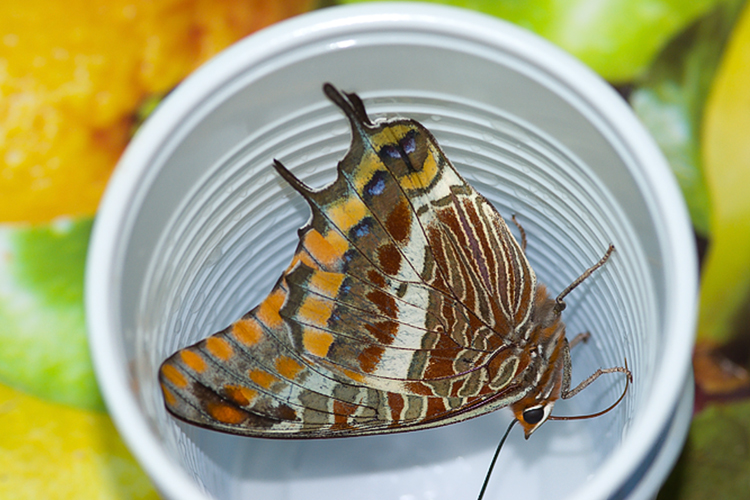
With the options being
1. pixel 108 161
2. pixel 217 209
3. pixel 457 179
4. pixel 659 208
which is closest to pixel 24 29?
pixel 108 161

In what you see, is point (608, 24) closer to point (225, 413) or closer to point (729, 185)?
point (729, 185)

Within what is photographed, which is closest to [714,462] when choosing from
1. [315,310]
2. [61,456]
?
[315,310]

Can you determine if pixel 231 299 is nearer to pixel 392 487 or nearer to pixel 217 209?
pixel 217 209

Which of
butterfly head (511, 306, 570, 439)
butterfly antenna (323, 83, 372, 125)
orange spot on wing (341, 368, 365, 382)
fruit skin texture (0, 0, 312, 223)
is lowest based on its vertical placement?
butterfly head (511, 306, 570, 439)

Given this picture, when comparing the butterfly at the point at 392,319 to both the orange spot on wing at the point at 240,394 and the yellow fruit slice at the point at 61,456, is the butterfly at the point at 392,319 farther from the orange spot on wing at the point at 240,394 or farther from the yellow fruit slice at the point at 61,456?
the yellow fruit slice at the point at 61,456

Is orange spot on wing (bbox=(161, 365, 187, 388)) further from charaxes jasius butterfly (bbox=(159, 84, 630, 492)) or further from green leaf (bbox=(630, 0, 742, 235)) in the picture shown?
green leaf (bbox=(630, 0, 742, 235))

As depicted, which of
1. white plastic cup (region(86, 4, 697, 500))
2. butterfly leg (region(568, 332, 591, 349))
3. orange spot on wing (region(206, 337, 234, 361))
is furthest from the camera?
butterfly leg (region(568, 332, 591, 349))

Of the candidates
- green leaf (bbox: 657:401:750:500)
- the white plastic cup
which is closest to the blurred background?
green leaf (bbox: 657:401:750:500)
